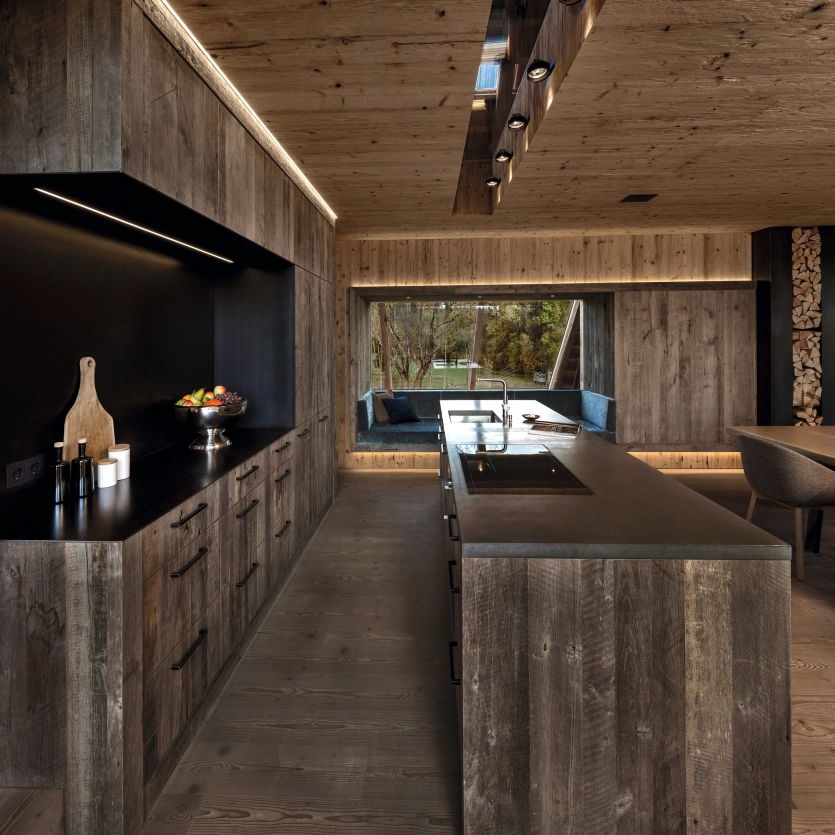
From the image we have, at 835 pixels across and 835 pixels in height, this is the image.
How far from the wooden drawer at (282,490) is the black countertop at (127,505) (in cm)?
38

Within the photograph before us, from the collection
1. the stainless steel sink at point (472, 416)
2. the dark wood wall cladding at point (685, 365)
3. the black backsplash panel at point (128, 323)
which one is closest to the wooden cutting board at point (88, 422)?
the black backsplash panel at point (128, 323)

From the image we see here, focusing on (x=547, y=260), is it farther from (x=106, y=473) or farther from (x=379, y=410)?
(x=106, y=473)

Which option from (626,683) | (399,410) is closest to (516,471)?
(626,683)

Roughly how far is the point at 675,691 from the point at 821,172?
4.19m

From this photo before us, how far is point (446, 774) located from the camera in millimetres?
1744

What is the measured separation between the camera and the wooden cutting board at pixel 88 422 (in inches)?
78.9

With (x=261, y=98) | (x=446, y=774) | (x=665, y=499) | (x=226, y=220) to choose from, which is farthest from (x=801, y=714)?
(x=261, y=98)

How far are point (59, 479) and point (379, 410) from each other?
4.93 m

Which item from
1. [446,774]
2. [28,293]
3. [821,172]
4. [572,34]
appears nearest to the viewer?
[446,774]

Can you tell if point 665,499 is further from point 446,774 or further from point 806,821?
point 446,774

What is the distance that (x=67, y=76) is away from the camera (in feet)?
5.31

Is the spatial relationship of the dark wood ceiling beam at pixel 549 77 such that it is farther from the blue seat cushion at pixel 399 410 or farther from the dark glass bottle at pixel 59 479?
the blue seat cushion at pixel 399 410

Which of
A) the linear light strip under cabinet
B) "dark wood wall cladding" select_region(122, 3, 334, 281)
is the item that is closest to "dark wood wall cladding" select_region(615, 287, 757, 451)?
A: "dark wood wall cladding" select_region(122, 3, 334, 281)

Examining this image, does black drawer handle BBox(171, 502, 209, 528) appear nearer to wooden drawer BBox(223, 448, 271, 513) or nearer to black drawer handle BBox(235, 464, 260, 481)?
wooden drawer BBox(223, 448, 271, 513)
